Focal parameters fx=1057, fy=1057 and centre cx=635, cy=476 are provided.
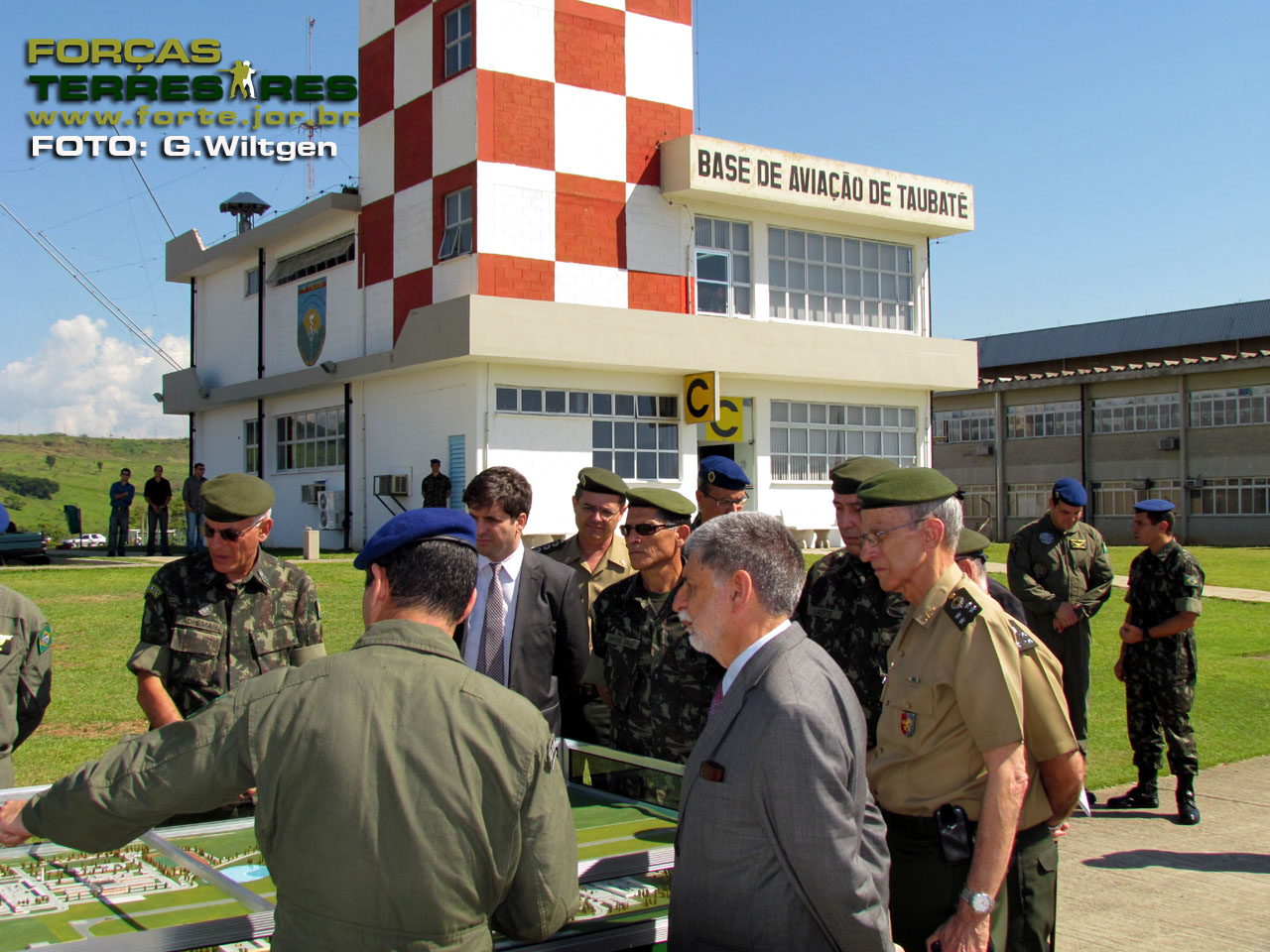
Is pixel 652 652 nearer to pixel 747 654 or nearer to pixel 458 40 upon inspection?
pixel 747 654

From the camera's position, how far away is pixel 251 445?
1150 inches

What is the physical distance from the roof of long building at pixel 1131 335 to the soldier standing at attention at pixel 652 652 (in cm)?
5865

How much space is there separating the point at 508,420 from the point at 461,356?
71.5 inches

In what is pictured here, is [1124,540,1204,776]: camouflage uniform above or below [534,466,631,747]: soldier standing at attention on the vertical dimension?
below

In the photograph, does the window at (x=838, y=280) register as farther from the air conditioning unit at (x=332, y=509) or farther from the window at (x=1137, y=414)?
the window at (x=1137, y=414)

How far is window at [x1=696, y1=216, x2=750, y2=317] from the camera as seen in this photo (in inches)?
950

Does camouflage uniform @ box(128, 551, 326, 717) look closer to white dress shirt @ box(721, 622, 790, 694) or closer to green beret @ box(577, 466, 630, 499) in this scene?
green beret @ box(577, 466, 630, 499)

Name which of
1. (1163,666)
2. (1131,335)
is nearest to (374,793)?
(1163,666)

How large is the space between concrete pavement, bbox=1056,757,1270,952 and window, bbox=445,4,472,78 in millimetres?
19195

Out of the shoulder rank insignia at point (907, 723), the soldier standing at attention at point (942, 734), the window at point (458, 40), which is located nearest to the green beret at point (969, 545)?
the soldier standing at attention at point (942, 734)

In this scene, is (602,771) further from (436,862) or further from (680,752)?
(436,862)

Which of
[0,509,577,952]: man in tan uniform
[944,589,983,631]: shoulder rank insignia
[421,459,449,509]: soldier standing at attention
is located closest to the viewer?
[0,509,577,952]: man in tan uniform

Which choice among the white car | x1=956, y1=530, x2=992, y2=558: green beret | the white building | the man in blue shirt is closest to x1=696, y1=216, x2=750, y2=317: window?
the white building

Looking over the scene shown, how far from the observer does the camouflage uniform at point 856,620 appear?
4.05 meters
